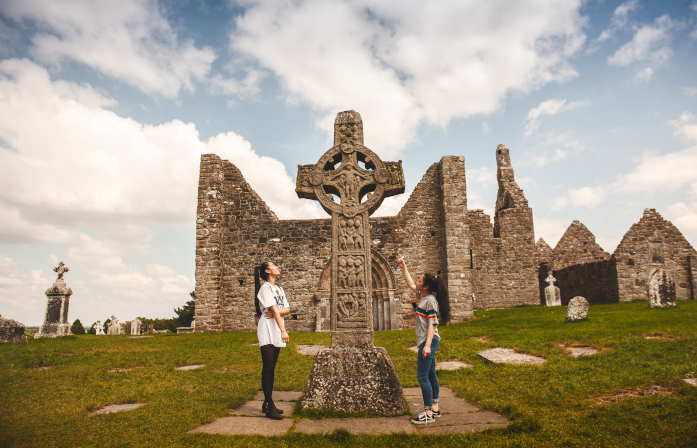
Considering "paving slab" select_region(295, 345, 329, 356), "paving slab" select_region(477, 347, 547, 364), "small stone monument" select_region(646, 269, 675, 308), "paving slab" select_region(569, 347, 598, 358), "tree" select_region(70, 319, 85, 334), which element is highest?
"small stone monument" select_region(646, 269, 675, 308)

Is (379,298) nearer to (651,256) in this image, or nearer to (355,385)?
(355,385)

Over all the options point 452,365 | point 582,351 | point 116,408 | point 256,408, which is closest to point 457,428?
point 256,408

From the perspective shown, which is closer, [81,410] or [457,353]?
[81,410]

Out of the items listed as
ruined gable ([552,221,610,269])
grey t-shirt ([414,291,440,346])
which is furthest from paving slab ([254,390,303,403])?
ruined gable ([552,221,610,269])

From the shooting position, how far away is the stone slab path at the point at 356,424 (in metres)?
3.33

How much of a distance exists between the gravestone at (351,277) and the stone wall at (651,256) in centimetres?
1666

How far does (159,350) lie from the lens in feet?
28.8

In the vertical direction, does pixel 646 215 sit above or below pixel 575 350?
above

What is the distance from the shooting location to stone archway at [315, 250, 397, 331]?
1312 centimetres

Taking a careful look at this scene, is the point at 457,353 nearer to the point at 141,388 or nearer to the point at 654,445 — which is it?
the point at 654,445

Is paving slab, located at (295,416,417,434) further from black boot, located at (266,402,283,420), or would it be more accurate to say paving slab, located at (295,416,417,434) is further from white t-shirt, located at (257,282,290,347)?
white t-shirt, located at (257,282,290,347)

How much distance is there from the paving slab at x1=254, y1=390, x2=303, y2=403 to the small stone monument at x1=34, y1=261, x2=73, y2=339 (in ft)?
33.6

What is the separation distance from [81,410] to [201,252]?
32.2ft

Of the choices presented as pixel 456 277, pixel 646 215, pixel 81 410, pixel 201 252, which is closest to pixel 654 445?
pixel 81 410
